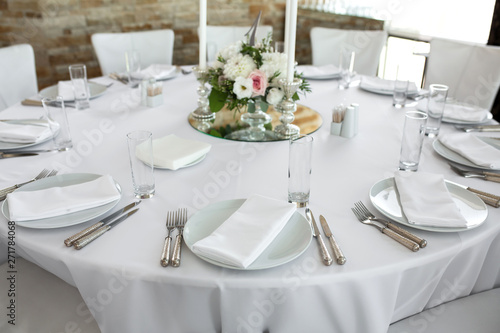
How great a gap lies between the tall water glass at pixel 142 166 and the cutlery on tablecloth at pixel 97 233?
0.10m

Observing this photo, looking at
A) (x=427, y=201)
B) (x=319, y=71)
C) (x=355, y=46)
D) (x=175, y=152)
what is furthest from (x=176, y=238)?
(x=355, y=46)

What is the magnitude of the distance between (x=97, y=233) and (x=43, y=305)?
0.36m

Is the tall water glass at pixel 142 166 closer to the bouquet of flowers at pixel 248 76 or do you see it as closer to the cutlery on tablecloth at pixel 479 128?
the bouquet of flowers at pixel 248 76

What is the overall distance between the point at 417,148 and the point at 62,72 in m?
3.19

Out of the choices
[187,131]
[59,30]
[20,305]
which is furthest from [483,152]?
[59,30]

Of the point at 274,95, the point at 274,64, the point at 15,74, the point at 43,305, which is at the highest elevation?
the point at 274,64

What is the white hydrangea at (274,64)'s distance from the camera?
5.13 feet

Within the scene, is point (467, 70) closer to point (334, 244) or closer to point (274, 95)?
point (274, 95)

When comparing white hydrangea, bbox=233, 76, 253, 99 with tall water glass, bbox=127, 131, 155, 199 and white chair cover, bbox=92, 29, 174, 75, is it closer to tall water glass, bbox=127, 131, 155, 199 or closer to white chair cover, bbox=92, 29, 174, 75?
tall water glass, bbox=127, 131, 155, 199

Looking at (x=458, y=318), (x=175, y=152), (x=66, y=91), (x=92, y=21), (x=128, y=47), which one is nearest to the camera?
(x=458, y=318)

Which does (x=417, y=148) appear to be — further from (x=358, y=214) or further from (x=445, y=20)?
(x=445, y=20)

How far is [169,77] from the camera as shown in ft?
7.76

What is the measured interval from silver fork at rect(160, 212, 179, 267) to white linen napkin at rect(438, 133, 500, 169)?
977mm

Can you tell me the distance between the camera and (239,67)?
5.06 ft
